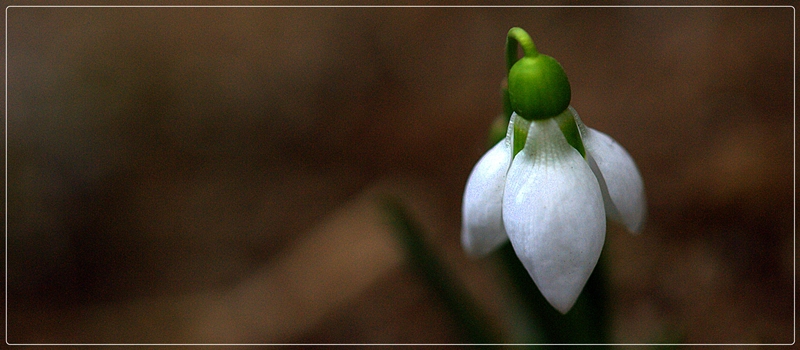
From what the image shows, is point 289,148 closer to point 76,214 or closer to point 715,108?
point 76,214

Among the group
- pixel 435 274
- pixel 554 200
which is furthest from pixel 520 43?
pixel 435 274

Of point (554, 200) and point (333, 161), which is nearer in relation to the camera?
point (554, 200)

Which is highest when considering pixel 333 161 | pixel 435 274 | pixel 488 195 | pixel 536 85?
pixel 536 85

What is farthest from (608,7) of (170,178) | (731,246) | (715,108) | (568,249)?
(568,249)

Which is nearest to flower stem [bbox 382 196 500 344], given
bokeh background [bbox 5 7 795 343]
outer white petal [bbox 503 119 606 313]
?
outer white petal [bbox 503 119 606 313]

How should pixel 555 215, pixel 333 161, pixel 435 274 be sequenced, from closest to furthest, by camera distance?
pixel 555 215, pixel 435 274, pixel 333 161

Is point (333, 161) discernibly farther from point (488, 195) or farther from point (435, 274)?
point (488, 195)

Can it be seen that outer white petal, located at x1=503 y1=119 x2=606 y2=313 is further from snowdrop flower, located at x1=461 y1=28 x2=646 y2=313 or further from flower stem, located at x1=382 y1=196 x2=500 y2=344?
flower stem, located at x1=382 y1=196 x2=500 y2=344

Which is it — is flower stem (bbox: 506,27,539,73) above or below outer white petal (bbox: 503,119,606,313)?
above
